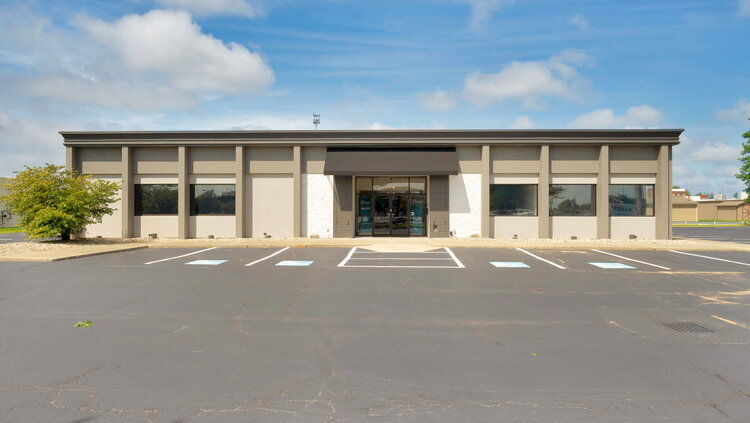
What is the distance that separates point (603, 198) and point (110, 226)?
26.5m

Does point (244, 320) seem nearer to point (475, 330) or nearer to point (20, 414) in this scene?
point (20, 414)

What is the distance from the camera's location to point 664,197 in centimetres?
2188

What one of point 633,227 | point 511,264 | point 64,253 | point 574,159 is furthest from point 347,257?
point 633,227

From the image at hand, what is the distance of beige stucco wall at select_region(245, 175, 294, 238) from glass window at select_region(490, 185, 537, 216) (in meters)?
10.8

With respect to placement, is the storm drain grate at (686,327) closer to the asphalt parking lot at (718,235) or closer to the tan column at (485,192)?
the tan column at (485,192)

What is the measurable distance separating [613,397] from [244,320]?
499 cm

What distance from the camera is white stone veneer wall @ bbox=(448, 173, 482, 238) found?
72.8ft

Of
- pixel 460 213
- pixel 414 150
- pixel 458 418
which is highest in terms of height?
pixel 414 150

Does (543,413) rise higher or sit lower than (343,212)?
lower

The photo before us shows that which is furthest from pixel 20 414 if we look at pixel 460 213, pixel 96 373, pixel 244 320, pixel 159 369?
pixel 460 213

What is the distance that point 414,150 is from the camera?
22.4m

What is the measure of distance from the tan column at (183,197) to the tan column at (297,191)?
575 centimetres

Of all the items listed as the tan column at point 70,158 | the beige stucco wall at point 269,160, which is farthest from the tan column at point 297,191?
the tan column at point 70,158

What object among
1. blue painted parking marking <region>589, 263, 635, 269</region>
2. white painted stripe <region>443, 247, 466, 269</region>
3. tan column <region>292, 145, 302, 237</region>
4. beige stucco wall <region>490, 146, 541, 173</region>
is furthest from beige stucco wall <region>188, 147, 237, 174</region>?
blue painted parking marking <region>589, 263, 635, 269</region>
